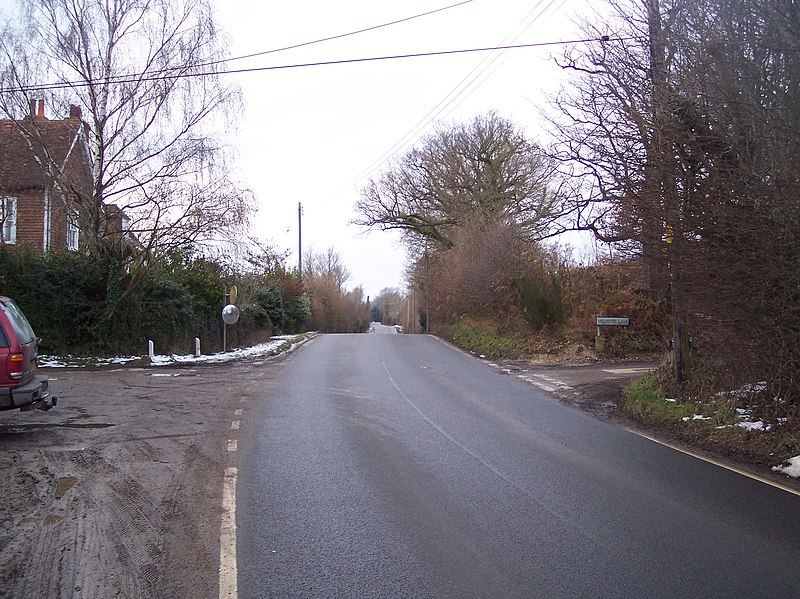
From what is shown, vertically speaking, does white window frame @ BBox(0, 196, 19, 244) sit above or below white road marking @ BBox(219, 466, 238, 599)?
above

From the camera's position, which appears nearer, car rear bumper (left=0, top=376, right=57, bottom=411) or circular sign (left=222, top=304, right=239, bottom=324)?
car rear bumper (left=0, top=376, right=57, bottom=411)

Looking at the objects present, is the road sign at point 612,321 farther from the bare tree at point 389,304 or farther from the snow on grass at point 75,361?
the bare tree at point 389,304

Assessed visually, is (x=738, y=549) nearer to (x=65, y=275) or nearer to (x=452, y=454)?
(x=452, y=454)

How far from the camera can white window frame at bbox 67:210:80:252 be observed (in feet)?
68.5

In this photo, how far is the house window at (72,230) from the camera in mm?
20953

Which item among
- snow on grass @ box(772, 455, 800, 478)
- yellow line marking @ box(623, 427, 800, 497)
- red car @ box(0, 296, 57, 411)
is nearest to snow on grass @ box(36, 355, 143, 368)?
red car @ box(0, 296, 57, 411)

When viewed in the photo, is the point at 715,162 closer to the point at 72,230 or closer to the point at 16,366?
the point at 16,366

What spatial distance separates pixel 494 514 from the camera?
5.83 metres

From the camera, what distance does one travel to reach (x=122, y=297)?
811 inches

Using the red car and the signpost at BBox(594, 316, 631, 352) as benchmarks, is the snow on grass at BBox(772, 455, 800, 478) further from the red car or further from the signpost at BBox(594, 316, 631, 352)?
the signpost at BBox(594, 316, 631, 352)

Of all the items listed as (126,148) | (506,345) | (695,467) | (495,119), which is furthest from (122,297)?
(495,119)

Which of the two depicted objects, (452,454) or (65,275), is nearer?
(452,454)

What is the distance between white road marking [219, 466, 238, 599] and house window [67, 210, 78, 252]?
16.7m

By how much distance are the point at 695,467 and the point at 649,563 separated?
327cm
